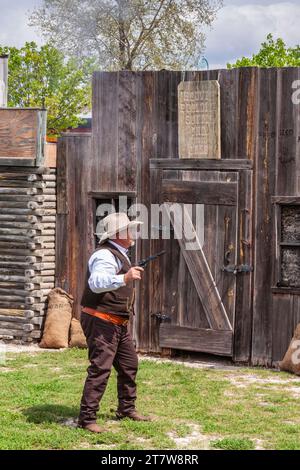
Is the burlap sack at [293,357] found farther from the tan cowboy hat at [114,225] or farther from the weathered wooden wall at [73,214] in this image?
the tan cowboy hat at [114,225]

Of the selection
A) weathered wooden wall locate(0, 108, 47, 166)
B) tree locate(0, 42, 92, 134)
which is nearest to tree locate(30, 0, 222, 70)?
tree locate(0, 42, 92, 134)

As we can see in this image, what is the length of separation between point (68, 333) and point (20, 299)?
2.93 feet

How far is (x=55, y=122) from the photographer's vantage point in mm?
31844

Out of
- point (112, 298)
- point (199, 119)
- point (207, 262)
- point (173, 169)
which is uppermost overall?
point (199, 119)

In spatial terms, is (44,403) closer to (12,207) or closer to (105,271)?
(105,271)

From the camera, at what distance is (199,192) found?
1160cm

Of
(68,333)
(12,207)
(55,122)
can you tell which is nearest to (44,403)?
(68,333)

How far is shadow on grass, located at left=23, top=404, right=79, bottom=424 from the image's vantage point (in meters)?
8.20

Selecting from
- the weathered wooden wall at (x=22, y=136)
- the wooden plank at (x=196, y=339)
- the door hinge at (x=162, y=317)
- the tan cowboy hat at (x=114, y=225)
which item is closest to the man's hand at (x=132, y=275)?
the tan cowboy hat at (x=114, y=225)

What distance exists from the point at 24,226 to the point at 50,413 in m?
4.71

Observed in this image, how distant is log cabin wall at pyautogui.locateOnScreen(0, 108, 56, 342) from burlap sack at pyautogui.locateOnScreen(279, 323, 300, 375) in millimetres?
3784

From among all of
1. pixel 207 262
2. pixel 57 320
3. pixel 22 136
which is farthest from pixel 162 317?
pixel 22 136

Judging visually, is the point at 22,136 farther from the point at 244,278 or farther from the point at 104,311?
the point at 104,311

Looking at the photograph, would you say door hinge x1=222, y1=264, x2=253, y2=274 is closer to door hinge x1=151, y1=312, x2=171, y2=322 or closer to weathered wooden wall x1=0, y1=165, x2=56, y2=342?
door hinge x1=151, y1=312, x2=171, y2=322
